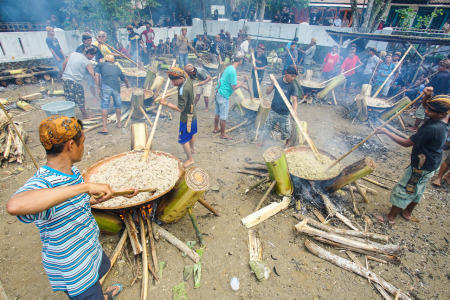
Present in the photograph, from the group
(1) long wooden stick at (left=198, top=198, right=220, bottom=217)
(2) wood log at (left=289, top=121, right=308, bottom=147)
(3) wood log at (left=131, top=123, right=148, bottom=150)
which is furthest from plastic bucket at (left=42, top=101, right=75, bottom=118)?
(2) wood log at (left=289, top=121, right=308, bottom=147)

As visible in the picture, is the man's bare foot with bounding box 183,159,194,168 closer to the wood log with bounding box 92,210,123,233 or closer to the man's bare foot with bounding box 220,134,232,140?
the man's bare foot with bounding box 220,134,232,140

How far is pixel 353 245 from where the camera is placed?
3436 mm

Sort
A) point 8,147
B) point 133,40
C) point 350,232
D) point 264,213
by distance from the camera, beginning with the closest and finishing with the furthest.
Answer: point 350,232 → point 264,213 → point 8,147 → point 133,40

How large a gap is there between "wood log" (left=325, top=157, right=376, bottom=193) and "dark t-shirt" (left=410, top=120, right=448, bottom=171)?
64cm

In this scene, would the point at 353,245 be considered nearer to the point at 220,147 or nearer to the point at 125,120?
the point at 220,147

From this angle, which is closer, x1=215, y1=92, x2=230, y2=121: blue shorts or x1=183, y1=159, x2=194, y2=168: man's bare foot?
x1=183, y1=159, x2=194, y2=168: man's bare foot

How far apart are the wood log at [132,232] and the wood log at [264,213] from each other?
68.0 inches

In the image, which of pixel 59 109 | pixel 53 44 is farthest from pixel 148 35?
pixel 59 109

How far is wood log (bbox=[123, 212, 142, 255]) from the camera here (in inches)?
122

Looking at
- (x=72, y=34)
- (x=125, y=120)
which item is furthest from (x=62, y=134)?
(x=72, y=34)

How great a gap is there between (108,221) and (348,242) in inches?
145

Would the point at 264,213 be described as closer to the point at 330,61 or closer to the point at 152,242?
the point at 152,242

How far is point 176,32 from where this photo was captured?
65.7 ft

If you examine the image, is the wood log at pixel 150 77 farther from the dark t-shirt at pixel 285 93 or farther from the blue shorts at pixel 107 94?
the dark t-shirt at pixel 285 93
